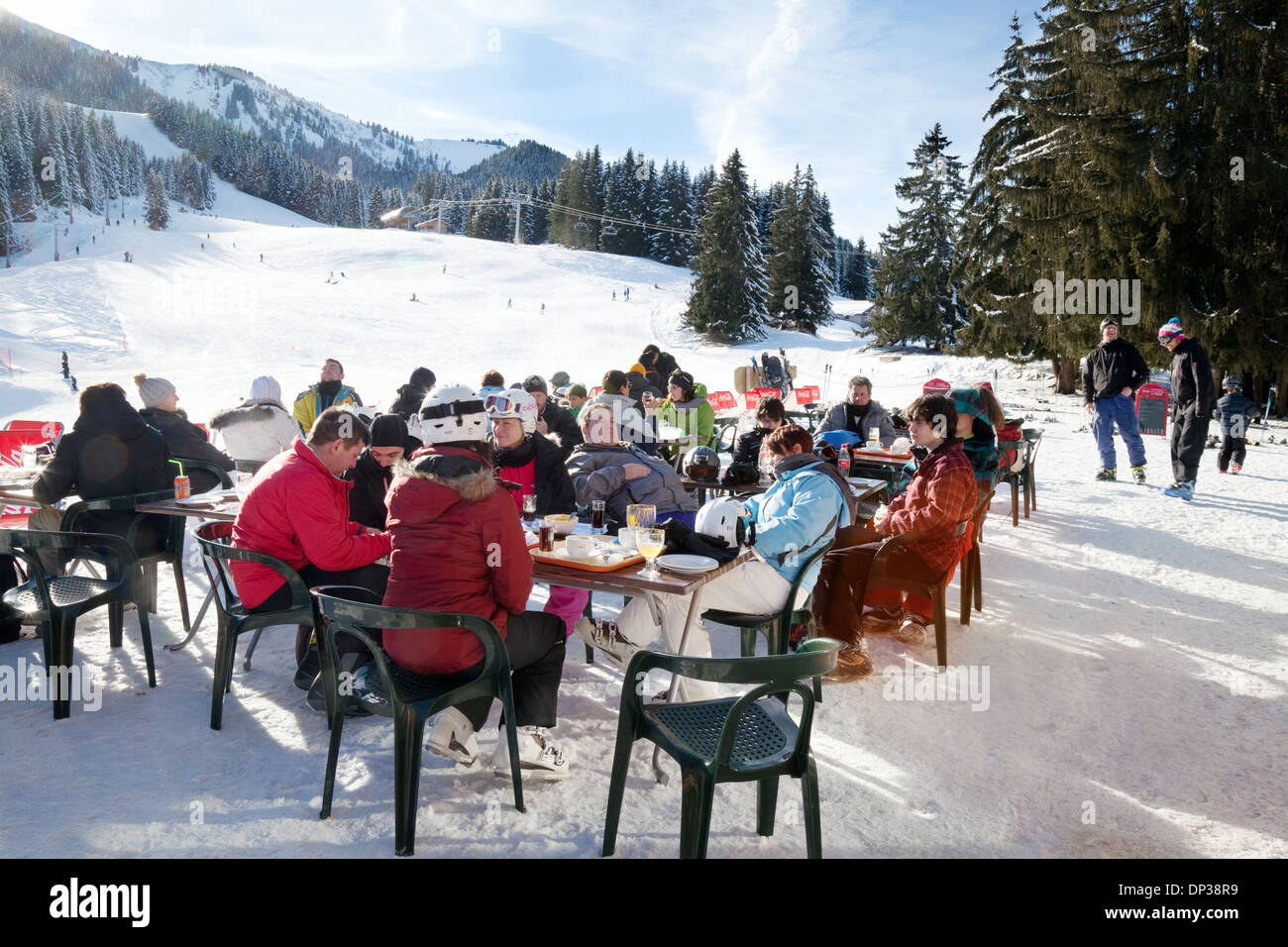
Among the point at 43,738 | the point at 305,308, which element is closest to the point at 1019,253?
the point at 43,738

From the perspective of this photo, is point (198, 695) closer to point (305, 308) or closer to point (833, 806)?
point (833, 806)

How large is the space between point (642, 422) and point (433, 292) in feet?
133

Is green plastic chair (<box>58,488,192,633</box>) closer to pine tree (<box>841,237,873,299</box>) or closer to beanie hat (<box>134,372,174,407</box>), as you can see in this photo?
beanie hat (<box>134,372,174,407</box>)

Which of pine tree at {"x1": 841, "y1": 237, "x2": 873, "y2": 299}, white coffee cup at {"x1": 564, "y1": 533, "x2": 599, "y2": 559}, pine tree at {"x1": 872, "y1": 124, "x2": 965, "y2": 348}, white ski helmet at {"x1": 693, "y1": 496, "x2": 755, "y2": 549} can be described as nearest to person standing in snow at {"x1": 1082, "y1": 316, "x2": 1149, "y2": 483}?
white ski helmet at {"x1": 693, "y1": 496, "x2": 755, "y2": 549}

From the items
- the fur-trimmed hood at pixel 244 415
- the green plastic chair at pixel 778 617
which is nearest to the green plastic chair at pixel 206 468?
the fur-trimmed hood at pixel 244 415

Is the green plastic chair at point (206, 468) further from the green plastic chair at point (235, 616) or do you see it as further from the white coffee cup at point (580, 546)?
the white coffee cup at point (580, 546)

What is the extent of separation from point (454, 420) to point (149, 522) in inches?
113

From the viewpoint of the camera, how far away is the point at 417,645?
2.72 m

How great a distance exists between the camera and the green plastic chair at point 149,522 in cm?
433

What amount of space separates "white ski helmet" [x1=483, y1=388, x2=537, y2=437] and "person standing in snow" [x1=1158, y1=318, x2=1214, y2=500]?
7.72 metres

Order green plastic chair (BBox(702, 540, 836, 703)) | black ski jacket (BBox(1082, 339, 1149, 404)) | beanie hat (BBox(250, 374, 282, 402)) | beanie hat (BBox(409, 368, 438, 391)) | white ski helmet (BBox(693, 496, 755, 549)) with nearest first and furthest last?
white ski helmet (BBox(693, 496, 755, 549)), green plastic chair (BBox(702, 540, 836, 703)), beanie hat (BBox(250, 374, 282, 402)), beanie hat (BBox(409, 368, 438, 391)), black ski jacket (BBox(1082, 339, 1149, 404))

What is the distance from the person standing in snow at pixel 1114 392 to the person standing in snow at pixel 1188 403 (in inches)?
15.6

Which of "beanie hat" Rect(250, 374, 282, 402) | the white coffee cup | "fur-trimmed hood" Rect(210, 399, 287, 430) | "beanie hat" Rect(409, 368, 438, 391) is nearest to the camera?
the white coffee cup

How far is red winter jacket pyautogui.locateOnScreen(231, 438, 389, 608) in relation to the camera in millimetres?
3342
